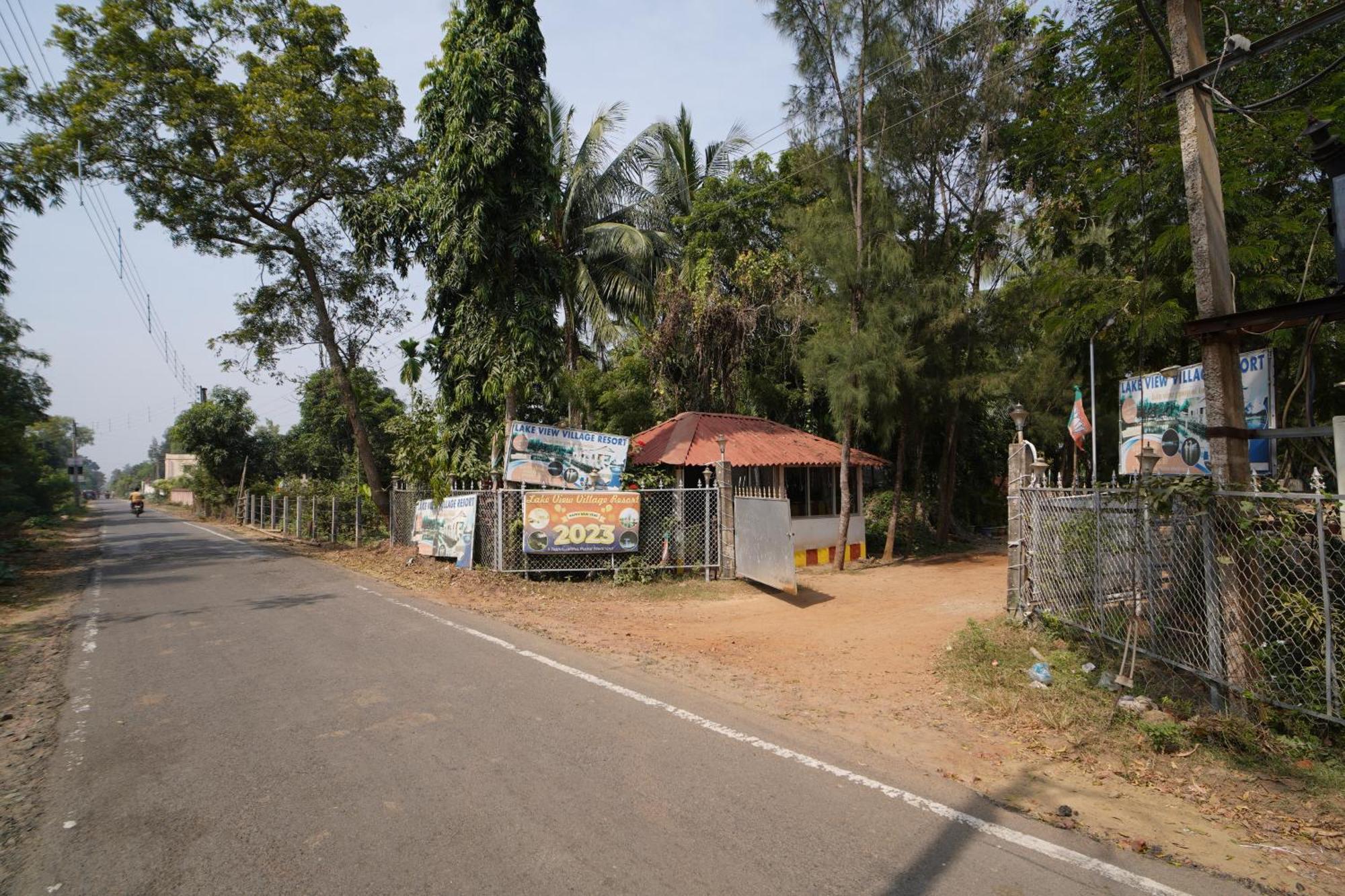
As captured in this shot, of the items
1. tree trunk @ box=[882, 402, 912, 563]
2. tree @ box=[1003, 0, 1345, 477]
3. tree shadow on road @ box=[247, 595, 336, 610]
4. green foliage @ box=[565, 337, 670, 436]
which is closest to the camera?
tree @ box=[1003, 0, 1345, 477]

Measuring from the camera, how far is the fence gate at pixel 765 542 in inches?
439

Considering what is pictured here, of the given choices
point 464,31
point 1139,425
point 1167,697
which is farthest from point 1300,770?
point 464,31

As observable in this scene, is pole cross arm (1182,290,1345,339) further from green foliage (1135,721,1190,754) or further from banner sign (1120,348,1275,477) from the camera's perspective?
green foliage (1135,721,1190,754)

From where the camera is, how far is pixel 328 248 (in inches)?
854

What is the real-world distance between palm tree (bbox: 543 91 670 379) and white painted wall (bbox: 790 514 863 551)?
739cm

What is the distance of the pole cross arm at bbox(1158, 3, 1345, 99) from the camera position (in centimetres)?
469

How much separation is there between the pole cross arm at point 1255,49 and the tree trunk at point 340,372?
19.7 m

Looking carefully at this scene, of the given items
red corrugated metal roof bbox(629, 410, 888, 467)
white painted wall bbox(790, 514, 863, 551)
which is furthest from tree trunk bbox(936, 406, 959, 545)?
white painted wall bbox(790, 514, 863, 551)

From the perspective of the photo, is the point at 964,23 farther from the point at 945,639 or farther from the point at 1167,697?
the point at 1167,697

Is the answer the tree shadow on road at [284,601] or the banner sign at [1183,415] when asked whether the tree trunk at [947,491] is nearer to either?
the banner sign at [1183,415]

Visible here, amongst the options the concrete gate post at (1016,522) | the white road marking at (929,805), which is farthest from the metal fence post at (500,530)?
the concrete gate post at (1016,522)

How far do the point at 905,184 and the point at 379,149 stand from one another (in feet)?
47.3

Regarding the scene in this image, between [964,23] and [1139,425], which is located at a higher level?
[964,23]

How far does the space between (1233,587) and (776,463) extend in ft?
36.8
